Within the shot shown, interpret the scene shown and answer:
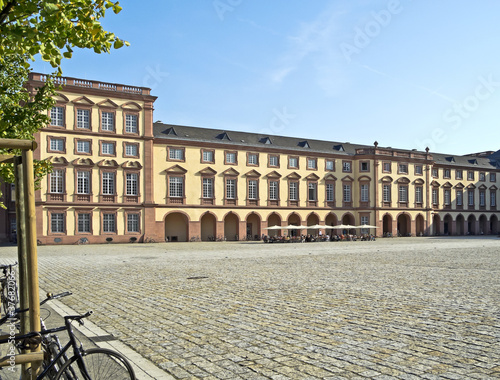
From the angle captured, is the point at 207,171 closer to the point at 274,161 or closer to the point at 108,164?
the point at 274,161

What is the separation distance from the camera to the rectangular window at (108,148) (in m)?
49.2

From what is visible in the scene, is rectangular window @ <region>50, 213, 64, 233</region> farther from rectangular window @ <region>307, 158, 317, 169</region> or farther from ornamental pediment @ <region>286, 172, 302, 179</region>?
rectangular window @ <region>307, 158, 317, 169</region>

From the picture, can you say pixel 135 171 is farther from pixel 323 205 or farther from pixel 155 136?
pixel 323 205

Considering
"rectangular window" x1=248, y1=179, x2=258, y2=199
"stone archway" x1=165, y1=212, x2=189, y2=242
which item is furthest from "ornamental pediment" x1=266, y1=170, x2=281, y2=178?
"stone archway" x1=165, y1=212, x2=189, y2=242

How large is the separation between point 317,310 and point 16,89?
47.4 feet

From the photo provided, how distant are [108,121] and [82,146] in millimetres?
3559

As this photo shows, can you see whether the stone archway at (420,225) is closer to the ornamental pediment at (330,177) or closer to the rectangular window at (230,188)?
the ornamental pediment at (330,177)

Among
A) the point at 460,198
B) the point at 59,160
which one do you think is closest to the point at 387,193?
the point at 460,198

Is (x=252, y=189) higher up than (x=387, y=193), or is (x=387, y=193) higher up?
(x=252, y=189)

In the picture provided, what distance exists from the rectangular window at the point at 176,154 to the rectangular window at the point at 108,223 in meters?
9.10

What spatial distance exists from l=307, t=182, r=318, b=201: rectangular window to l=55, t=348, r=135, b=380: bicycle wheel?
60.4m

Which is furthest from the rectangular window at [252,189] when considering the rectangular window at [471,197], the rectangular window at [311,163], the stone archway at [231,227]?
the rectangular window at [471,197]

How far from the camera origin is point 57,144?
4697 centimetres

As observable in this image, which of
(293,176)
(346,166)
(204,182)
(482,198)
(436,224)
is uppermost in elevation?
(346,166)
